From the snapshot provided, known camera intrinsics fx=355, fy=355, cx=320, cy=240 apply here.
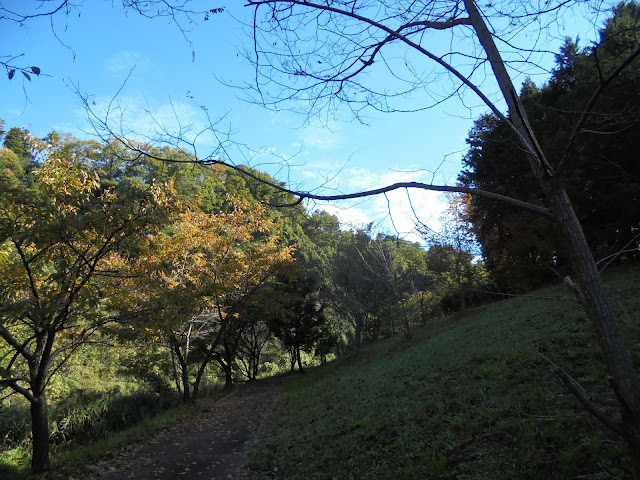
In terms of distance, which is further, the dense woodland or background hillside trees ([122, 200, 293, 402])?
background hillside trees ([122, 200, 293, 402])

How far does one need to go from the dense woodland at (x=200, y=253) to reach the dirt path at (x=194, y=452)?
1465 millimetres

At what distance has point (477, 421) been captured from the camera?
4746mm

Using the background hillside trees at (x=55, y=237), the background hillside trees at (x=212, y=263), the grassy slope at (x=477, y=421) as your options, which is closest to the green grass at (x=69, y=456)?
the background hillside trees at (x=55, y=237)

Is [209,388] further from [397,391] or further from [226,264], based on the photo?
[397,391]

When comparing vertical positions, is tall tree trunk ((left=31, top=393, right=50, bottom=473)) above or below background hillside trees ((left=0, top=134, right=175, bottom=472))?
below

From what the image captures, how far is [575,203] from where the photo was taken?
14.7m

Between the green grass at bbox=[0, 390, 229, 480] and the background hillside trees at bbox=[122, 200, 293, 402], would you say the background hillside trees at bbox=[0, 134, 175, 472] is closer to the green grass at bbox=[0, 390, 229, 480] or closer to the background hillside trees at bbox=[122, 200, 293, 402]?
the green grass at bbox=[0, 390, 229, 480]

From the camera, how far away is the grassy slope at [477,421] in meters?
3.57

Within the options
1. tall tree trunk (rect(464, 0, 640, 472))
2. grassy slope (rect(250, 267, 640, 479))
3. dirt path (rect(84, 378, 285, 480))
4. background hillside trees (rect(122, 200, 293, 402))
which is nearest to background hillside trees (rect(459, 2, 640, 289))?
grassy slope (rect(250, 267, 640, 479))

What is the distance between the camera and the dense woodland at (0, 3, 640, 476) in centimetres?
454

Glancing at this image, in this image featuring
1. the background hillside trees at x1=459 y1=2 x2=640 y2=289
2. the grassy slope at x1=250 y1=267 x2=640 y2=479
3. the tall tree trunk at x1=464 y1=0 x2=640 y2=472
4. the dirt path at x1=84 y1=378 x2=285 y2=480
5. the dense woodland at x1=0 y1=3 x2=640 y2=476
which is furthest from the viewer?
the background hillside trees at x1=459 y1=2 x2=640 y2=289

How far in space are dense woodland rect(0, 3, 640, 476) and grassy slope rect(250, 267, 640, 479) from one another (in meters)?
1.61

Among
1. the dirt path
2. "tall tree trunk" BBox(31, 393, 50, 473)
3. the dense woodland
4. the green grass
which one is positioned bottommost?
the dirt path

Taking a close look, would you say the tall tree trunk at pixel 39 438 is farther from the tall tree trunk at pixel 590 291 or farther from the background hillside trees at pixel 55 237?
the tall tree trunk at pixel 590 291
